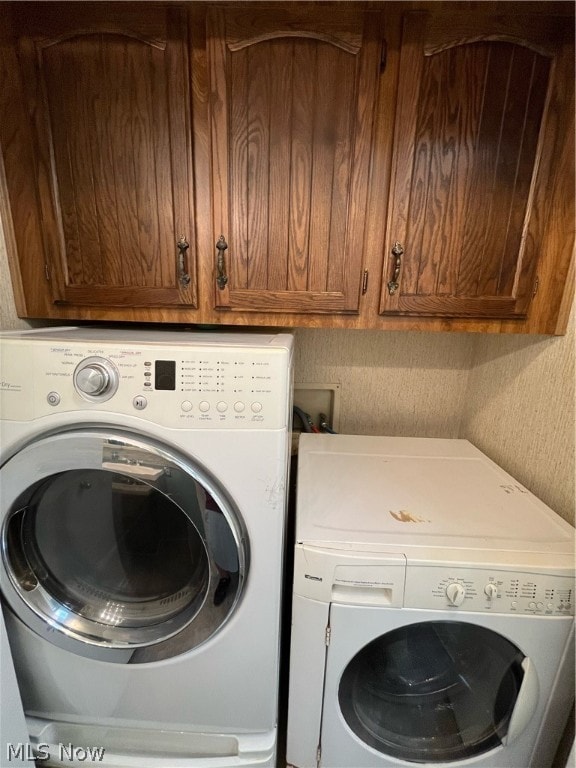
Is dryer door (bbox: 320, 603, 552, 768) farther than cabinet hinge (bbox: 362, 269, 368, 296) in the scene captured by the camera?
No

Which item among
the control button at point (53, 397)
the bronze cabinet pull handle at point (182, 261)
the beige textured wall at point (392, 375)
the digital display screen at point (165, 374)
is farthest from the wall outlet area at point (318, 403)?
the control button at point (53, 397)

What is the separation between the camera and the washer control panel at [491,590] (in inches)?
28.2

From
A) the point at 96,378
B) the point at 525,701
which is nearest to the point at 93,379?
the point at 96,378

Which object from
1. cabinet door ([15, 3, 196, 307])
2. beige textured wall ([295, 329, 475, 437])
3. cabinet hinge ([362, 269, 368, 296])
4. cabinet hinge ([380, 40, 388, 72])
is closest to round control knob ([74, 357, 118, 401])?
cabinet door ([15, 3, 196, 307])

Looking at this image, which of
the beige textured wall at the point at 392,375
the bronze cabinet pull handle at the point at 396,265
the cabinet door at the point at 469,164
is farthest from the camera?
the beige textured wall at the point at 392,375

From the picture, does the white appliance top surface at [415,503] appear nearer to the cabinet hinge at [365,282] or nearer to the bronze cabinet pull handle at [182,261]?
the cabinet hinge at [365,282]

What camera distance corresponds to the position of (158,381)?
709 millimetres

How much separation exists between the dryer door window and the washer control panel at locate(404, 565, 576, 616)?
0.28 feet

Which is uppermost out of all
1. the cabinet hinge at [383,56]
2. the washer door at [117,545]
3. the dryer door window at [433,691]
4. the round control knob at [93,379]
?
the cabinet hinge at [383,56]

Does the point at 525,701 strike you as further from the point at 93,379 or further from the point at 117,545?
the point at 93,379

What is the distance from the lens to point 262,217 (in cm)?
94

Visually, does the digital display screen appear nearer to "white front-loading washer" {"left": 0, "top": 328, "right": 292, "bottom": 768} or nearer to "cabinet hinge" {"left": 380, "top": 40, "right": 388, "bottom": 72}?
"white front-loading washer" {"left": 0, "top": 328, "right": 292, "bottom": 768}

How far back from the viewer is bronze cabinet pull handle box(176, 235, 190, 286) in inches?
37.4

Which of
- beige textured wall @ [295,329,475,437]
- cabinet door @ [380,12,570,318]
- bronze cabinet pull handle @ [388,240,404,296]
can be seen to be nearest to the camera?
cabinet door @ [380,12,570,318]
